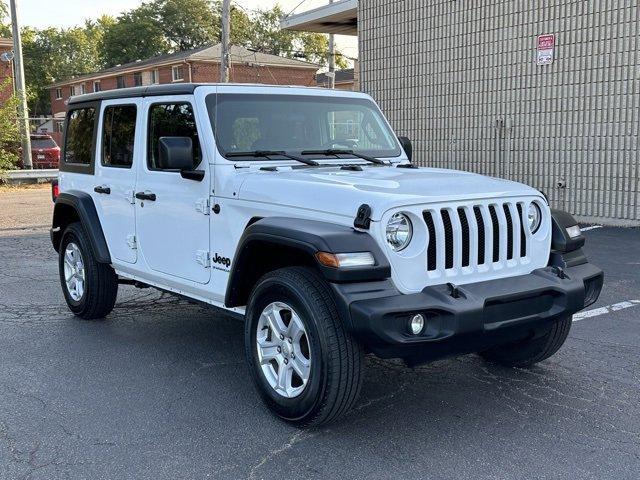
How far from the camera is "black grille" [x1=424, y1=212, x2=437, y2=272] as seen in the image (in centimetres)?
371

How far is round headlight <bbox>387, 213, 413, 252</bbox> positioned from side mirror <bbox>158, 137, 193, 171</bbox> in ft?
5.19

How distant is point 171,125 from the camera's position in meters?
5.14

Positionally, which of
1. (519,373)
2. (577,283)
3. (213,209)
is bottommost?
(519,373)

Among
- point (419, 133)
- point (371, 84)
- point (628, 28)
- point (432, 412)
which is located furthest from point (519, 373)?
point (371, 84)

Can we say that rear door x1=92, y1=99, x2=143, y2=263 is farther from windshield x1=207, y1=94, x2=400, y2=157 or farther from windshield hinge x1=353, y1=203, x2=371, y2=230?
A: windshield hinge x1=353, y1=203, x2=371, y2=230

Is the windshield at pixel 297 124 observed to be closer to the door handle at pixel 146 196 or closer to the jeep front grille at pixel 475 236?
the door handle at pixel 146 196

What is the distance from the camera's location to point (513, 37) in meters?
12.4

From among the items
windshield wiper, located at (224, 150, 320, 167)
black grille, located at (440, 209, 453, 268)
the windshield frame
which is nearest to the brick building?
the windshield frame

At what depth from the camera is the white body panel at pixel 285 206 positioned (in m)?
3.69

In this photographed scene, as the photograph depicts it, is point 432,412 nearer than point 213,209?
Yes

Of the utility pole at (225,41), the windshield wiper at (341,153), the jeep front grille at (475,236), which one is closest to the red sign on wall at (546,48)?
the windshield wiper at (341,153)

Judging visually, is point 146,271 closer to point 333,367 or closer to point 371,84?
point 333,367

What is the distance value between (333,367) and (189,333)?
2678mm

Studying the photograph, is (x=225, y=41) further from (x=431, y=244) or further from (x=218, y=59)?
(x=431, y=244)
